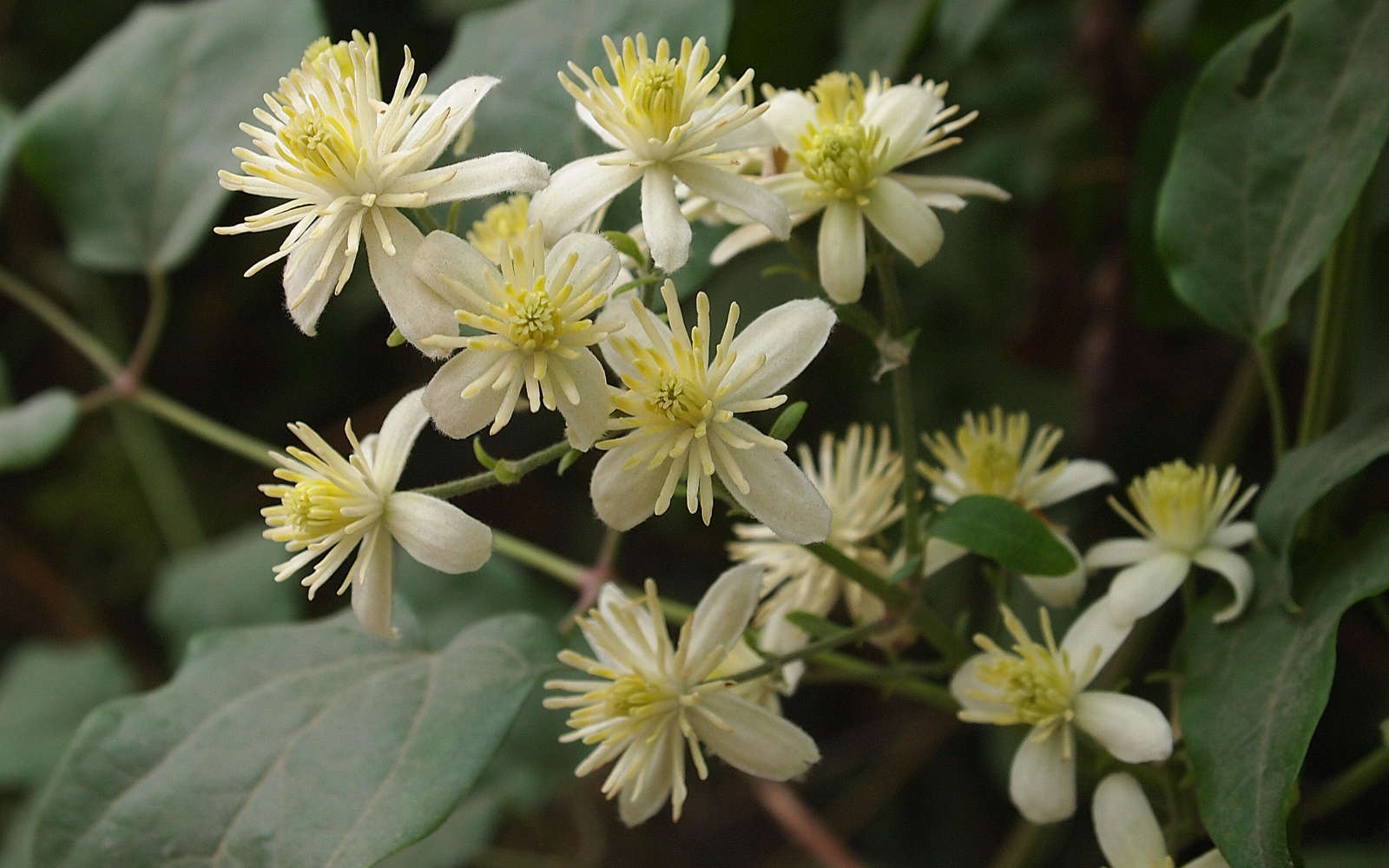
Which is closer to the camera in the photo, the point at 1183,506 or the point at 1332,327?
the point at 1183,506

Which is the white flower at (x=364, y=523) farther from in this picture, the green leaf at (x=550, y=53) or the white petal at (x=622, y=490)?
the green leaf at (x=550, y=53)

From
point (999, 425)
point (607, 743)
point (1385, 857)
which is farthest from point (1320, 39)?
point (1385, 857)

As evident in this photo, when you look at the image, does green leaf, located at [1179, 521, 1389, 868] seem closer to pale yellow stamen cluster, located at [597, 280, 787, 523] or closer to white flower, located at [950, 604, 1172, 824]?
white flower, located at [950, 604, 1172, 824]

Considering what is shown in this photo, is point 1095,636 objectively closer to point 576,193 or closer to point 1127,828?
point 1127,828

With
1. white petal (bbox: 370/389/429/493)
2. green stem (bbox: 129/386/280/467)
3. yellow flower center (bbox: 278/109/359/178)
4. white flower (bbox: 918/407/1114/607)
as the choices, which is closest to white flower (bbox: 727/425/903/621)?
white flower (bbox: 918/407/1114/607)

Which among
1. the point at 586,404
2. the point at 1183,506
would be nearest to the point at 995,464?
the point at 1183,506

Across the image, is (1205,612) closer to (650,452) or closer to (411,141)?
(650,452)

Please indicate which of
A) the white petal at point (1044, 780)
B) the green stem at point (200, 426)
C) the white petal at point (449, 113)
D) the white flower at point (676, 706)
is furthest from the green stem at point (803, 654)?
the green stem at point (200, 426)
